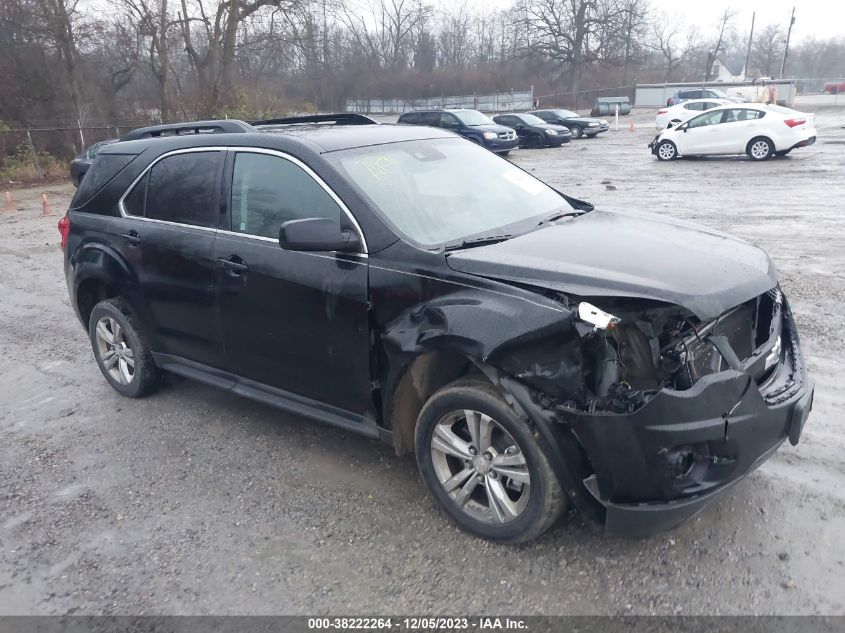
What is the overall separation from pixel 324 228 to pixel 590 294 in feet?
4.50

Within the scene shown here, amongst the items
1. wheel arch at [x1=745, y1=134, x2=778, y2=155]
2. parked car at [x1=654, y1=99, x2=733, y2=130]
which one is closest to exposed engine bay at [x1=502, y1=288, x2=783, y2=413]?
wheel arch at [x1=745, y1=134, x2=778, y2=155]

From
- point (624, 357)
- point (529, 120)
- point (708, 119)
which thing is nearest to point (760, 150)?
point (708, 119)

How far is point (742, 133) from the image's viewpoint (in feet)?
64.4

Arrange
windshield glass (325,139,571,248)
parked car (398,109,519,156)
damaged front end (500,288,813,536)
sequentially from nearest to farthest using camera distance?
1. damaged front end (500,288,813,536)
2. windshield glass (325,139,571,248)
3. parked car (398,109,519,156)

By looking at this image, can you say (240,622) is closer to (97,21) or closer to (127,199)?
(127,199)

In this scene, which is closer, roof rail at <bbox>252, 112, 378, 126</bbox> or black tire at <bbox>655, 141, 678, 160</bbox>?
roof rail at <bbox>252, 112, 378, 126</bbox>

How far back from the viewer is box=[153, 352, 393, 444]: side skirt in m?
3.83

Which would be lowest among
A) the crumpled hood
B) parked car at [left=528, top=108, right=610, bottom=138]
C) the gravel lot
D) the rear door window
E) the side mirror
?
parked car at [left=528, top=108, right=610, bottom=138]

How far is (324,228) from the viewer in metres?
3.54

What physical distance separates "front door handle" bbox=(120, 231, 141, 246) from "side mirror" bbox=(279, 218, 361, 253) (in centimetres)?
176

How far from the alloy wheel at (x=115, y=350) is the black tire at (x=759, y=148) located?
18.8 meters

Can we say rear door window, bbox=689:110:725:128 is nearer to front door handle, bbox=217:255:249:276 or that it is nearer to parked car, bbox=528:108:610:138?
parked car, bbox=528:108:610:138

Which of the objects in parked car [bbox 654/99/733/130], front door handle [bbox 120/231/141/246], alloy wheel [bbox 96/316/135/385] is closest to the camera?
front door handle [bbox 120/231/141/246]

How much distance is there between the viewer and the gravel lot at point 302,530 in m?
3.08
